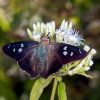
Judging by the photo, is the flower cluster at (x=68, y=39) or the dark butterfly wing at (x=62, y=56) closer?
the dark butterfly wing at (x=62, y=56)

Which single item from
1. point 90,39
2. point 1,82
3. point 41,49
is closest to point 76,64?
point 41,49

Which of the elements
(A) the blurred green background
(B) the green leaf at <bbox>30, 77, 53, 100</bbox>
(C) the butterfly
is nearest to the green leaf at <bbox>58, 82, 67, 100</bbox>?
(B) the green leaf at <bbox>30, 77, 53, 100</bbox>

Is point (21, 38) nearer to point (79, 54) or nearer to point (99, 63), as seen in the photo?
point (99, 63)

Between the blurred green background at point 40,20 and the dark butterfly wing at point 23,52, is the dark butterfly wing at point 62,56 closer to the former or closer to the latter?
the dark butterfly wing at point 23,52

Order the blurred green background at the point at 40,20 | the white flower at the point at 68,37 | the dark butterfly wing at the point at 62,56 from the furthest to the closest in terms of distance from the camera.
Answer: the blurred green background at the point at 40,20 → the white flower at the point at 68,37 → the dark butterfly wing at the point at 62,56

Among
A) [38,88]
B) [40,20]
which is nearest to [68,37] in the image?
[38,88]

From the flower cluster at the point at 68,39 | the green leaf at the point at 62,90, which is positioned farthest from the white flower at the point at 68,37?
the green leaf at the point at 62,90
